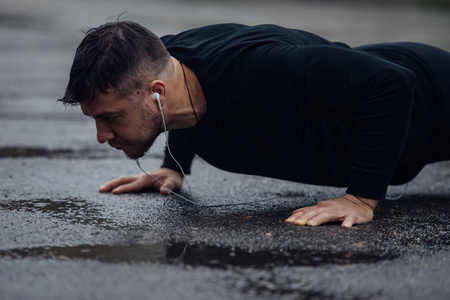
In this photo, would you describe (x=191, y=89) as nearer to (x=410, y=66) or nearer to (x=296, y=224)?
(x=296, y=224)

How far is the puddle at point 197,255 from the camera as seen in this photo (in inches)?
92.4

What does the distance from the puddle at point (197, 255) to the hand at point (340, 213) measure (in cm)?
37

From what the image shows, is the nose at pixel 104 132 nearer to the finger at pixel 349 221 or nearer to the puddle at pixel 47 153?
the finger at pixel 349 221

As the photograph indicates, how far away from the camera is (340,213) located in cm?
284

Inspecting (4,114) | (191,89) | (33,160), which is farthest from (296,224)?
(4,114)

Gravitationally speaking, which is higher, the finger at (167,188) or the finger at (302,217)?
the finger at (302,217)

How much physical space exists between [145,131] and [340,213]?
977 millimetres

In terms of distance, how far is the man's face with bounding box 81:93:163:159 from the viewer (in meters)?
2.79

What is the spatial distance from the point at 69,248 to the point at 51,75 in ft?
21.4

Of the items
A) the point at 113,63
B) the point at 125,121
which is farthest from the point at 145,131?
the point at 113,63

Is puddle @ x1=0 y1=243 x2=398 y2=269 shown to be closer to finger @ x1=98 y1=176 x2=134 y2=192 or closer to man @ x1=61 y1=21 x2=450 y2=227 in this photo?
man @ x1=61 y1=21 x2=450 y2=227

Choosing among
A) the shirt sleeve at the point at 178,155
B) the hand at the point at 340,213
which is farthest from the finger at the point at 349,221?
the shirt sleeve at the point at 178,155

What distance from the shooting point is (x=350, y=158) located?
3080 mm

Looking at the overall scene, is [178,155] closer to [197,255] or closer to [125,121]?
[125,121]
